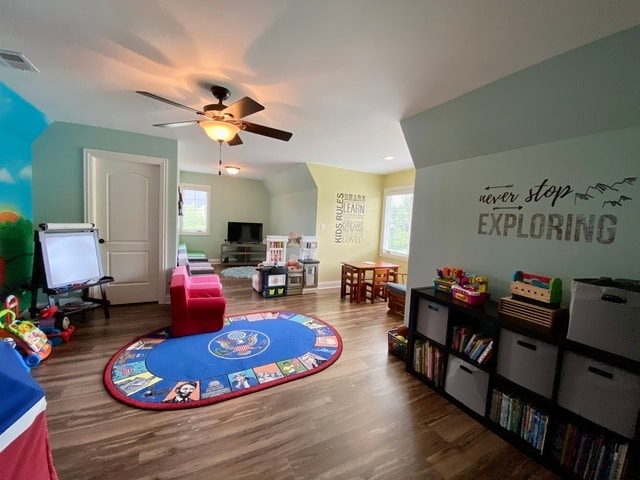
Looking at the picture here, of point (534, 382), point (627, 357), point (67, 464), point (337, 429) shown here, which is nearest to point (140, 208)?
point (67, 464)

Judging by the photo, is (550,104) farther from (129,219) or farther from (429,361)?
(129,219)

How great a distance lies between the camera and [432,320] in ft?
7.77

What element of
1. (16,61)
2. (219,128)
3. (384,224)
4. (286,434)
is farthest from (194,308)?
(384,224)

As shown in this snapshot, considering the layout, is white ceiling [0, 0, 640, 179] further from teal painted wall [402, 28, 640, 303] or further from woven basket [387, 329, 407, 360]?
woven basket [387, 329, 407, 360]

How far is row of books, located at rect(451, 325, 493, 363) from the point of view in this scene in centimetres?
194

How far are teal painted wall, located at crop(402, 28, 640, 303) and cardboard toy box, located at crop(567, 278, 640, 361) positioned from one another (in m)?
0.37

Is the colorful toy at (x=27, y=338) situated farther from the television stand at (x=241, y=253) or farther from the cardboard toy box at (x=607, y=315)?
the television stand at (x=241, y=253)

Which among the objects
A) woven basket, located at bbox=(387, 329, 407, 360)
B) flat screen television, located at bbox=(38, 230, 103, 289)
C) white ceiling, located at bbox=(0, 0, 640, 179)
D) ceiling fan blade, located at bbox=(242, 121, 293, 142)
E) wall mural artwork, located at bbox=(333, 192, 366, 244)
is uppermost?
white ceiling, located at bbox=(0, 0, 640, 179)

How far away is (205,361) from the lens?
8.30 feet

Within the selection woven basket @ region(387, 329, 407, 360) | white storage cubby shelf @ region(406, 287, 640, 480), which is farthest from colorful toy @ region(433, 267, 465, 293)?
woven basket @ region(387, 329, 407, 360)

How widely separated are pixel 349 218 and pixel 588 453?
4.50m

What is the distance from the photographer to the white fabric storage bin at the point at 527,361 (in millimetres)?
1610

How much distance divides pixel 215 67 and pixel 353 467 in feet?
9.28

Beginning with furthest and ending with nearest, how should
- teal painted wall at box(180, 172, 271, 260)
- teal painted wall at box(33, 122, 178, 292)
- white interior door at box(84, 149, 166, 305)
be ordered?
teal painted wall at box(180, 172, 271, 260) → white interior door at box(84, 149, 166, 305) → teal painted wall at box(33, 122, 178, 292)
